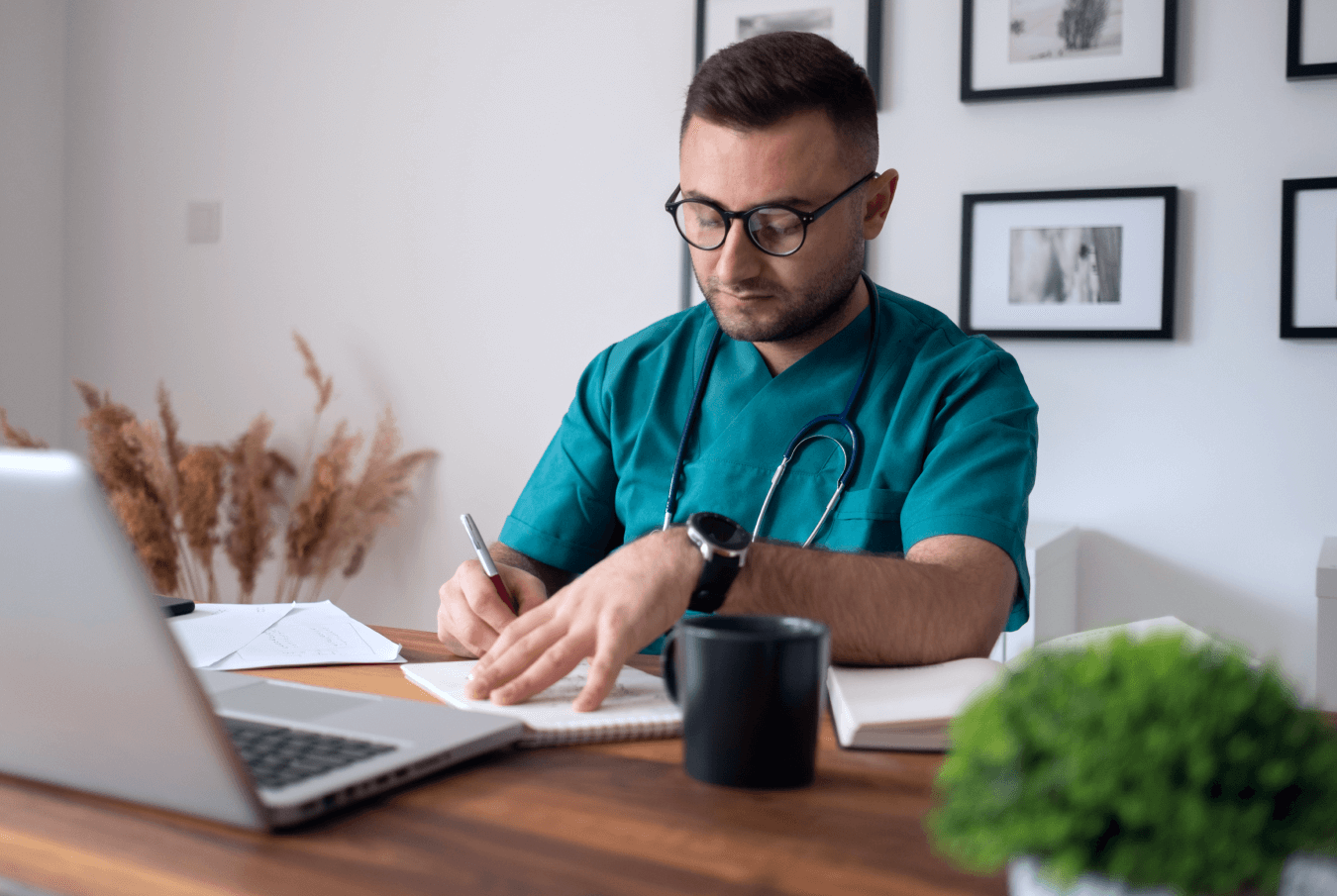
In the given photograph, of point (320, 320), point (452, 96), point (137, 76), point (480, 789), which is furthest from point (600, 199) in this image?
point (480, 789)

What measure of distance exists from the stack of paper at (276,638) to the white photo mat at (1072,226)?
5.07 feet

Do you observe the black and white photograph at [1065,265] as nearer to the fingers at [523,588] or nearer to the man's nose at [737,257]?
the man's nose at [737,257]

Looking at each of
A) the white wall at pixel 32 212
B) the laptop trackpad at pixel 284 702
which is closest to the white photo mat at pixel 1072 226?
the laptop trackpad at pixel 284 702

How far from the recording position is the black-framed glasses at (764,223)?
1.26 metres

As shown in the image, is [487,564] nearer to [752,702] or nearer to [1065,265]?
[752,702]

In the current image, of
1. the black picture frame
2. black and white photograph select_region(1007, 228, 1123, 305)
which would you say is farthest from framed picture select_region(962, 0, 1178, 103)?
black and white photograph select_region(1007, 228, 1123, 305)

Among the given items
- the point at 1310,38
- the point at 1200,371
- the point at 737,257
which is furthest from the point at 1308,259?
the point at 737,257

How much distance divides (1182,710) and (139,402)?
10.5ft

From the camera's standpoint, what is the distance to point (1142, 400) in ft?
6.88

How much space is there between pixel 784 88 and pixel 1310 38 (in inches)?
51.5

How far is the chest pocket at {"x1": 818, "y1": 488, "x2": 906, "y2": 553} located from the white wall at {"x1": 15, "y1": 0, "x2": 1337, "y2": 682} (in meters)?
1.04

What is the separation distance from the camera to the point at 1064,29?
6.97 ft

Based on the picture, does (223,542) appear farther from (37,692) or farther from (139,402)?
(37,692)

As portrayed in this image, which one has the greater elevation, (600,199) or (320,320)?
(600,199)
